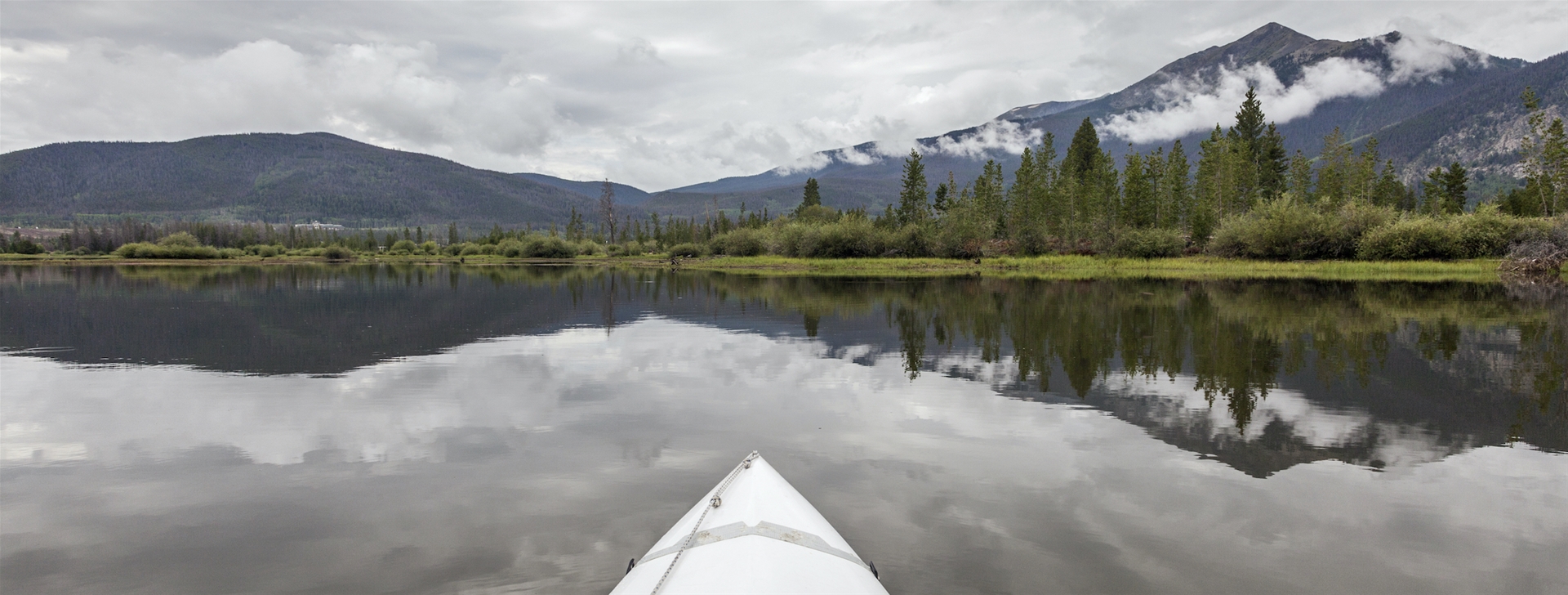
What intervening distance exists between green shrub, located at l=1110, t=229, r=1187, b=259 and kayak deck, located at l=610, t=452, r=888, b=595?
68.2 meters

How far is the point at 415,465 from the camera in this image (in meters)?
8.84

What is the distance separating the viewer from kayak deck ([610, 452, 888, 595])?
4234 mm

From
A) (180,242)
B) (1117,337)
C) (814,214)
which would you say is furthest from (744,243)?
(180,242)

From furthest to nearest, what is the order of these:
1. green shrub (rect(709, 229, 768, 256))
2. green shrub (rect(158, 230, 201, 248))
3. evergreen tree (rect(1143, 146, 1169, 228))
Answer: green shrub (rect(158, 230, 201, 248)) < green shrub (rect(709, 229, 768, 256)) < evergreen tree (rect(1143, 146, 1169, 228))

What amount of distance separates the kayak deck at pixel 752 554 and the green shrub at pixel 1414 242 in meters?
62.2

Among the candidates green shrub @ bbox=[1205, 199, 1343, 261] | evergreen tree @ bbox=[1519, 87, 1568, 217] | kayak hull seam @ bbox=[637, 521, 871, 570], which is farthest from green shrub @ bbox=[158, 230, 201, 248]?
evergreen tree @ bbox=[1519, 87, 1568, 217]

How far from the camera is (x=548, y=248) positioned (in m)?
119

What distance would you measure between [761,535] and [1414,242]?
63.5m

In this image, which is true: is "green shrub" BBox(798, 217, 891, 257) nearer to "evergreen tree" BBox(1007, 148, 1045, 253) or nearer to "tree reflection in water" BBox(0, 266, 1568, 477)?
"evergreen tree" BBox(1007, 148, 1045, 253)

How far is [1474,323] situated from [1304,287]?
18030 millimetres

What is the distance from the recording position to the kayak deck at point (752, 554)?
423 centimetres

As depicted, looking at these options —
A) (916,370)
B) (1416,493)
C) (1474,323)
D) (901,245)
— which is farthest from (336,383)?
(901,245)

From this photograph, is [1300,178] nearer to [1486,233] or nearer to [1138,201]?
[1138,201]

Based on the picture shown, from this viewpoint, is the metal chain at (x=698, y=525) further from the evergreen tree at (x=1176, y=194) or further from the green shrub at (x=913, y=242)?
the evergreen tree at (x=1176, y=194)
